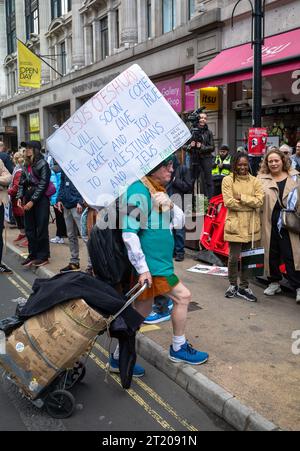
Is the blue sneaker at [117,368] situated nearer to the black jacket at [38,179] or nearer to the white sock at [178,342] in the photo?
the white sock at [178,342]

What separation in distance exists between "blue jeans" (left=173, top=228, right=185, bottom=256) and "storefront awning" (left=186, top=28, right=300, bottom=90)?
4623 mm

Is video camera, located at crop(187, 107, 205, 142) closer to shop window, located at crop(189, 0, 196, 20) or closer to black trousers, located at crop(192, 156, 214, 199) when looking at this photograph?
black trousers, located at crop(192, 156, 214, 199)

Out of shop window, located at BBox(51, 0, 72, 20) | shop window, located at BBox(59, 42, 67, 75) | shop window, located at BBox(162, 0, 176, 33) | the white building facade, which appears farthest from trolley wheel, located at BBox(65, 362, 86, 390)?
shop window, located at BBox(59, 42, 67, 75)

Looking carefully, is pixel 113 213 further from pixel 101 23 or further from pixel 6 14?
pixel 6 14

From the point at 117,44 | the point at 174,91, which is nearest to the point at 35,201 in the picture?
the point at 174,91

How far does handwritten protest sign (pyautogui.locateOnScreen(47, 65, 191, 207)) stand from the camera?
3.48 m

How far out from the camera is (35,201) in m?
7.59

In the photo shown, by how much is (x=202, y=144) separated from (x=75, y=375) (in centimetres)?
595

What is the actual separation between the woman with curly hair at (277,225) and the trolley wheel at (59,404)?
3.22 metres

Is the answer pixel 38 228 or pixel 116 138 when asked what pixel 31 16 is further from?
pixel 116 138

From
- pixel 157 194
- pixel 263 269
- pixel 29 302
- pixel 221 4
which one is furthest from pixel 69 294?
pixel 221 4

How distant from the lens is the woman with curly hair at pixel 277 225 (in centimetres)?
566

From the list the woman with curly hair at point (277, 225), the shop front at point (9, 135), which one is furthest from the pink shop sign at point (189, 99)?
the shop front at point (9, 135)
